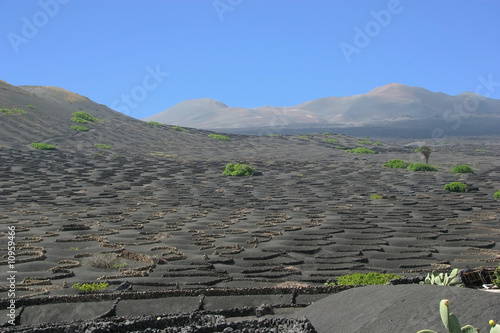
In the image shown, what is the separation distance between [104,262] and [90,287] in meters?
2.08

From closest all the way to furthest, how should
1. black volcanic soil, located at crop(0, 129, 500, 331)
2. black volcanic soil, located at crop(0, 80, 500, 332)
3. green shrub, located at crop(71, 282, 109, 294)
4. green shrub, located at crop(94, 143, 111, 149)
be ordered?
black volcanic soil, located at crop(0, 80, 500, 332)
black volcanic soil, located at crop(0, 129, 500, 331)
green shrub, located at crop(71, 282, 109, 294)
green shrub, located at crop(94, 143, 111, 149)

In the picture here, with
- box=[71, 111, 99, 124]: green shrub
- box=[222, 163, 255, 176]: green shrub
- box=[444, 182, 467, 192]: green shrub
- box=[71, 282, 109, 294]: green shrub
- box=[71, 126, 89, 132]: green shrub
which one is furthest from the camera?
box=[71, 111, 99, 124]: green shrub

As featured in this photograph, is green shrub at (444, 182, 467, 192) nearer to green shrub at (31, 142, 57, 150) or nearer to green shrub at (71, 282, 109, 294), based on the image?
green shrub at (71, 282, 109, 294)

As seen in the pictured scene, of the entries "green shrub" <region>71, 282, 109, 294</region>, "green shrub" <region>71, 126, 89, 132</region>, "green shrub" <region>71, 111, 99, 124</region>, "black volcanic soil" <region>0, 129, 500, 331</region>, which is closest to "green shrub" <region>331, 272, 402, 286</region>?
"black volcanic soil" <region>0, 129, 500, 331</region>

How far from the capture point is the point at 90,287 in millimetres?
11523

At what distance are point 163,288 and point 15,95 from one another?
56582mm

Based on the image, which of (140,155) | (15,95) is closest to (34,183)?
(140,155)

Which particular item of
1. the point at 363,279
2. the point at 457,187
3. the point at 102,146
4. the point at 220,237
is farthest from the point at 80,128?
the point at 363,279

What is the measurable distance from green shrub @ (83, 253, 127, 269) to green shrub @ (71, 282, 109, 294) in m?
1.75

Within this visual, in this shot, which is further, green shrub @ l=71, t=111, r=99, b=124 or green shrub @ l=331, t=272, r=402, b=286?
green shrub @ l=71, t=111, r=99, b=124

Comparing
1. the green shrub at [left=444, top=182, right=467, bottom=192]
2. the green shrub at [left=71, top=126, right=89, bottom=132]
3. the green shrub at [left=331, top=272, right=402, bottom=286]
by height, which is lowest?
A: the green shrub at [left=444, top=182, right=467, bottom=192]

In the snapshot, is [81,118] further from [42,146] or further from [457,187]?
[457,187]

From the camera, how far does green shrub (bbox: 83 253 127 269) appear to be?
13578mm

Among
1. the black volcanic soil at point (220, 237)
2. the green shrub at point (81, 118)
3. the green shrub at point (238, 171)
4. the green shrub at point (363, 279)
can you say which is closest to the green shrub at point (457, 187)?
the black volcanic soil at point (220, 237)
